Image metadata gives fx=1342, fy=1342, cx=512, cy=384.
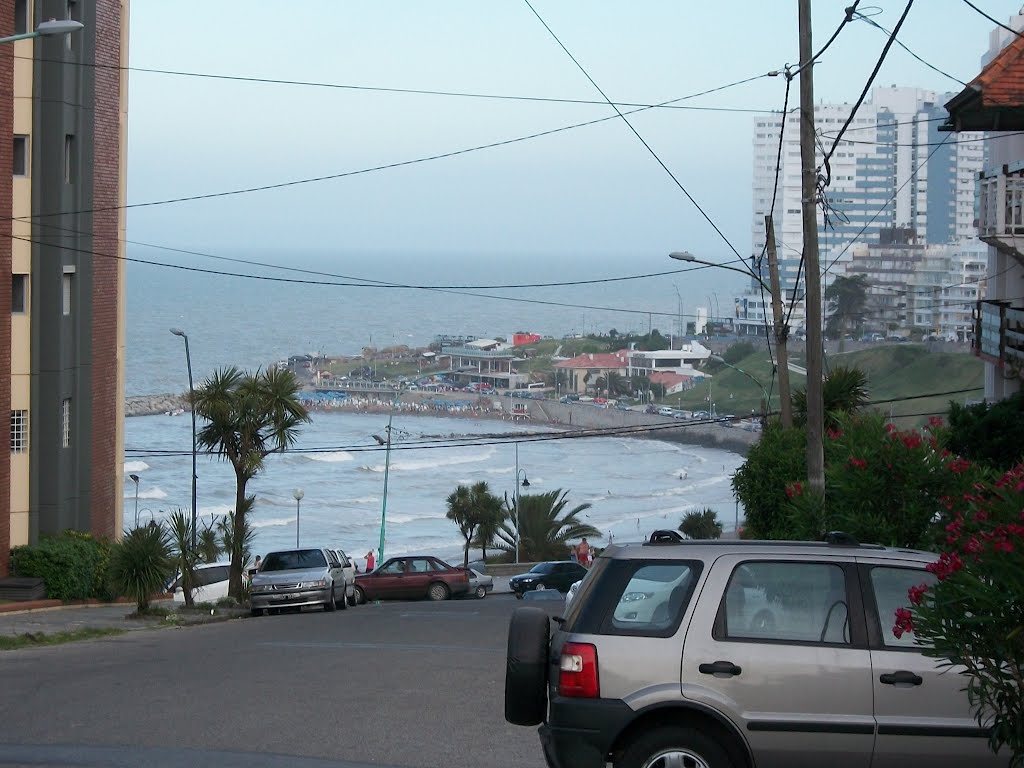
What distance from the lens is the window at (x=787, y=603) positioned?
747cm

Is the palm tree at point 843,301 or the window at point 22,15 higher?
the palm tree at point 843,301

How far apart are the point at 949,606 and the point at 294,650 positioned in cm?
1283

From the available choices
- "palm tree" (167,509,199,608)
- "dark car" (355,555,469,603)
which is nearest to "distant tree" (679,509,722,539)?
"dark car" (355,555,469,603)

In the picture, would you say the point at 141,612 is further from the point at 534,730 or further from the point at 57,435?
the point at 534,730

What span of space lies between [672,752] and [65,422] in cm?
2710

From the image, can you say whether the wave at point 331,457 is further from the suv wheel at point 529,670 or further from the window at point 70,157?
the suv wheel at point 529,670

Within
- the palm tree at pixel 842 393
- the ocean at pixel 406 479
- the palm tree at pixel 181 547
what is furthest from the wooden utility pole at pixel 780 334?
the ocean at pixel 406 479

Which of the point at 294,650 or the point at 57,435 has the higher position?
the point at 57,435

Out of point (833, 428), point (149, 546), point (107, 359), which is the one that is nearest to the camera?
point (833, 428)

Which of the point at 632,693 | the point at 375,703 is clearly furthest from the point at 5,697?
the point at 632,693

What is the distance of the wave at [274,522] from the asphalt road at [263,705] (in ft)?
205

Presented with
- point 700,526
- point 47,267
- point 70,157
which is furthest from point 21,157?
point 700,526

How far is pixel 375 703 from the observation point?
11984 mm

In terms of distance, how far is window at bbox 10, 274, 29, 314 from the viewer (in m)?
30.3
